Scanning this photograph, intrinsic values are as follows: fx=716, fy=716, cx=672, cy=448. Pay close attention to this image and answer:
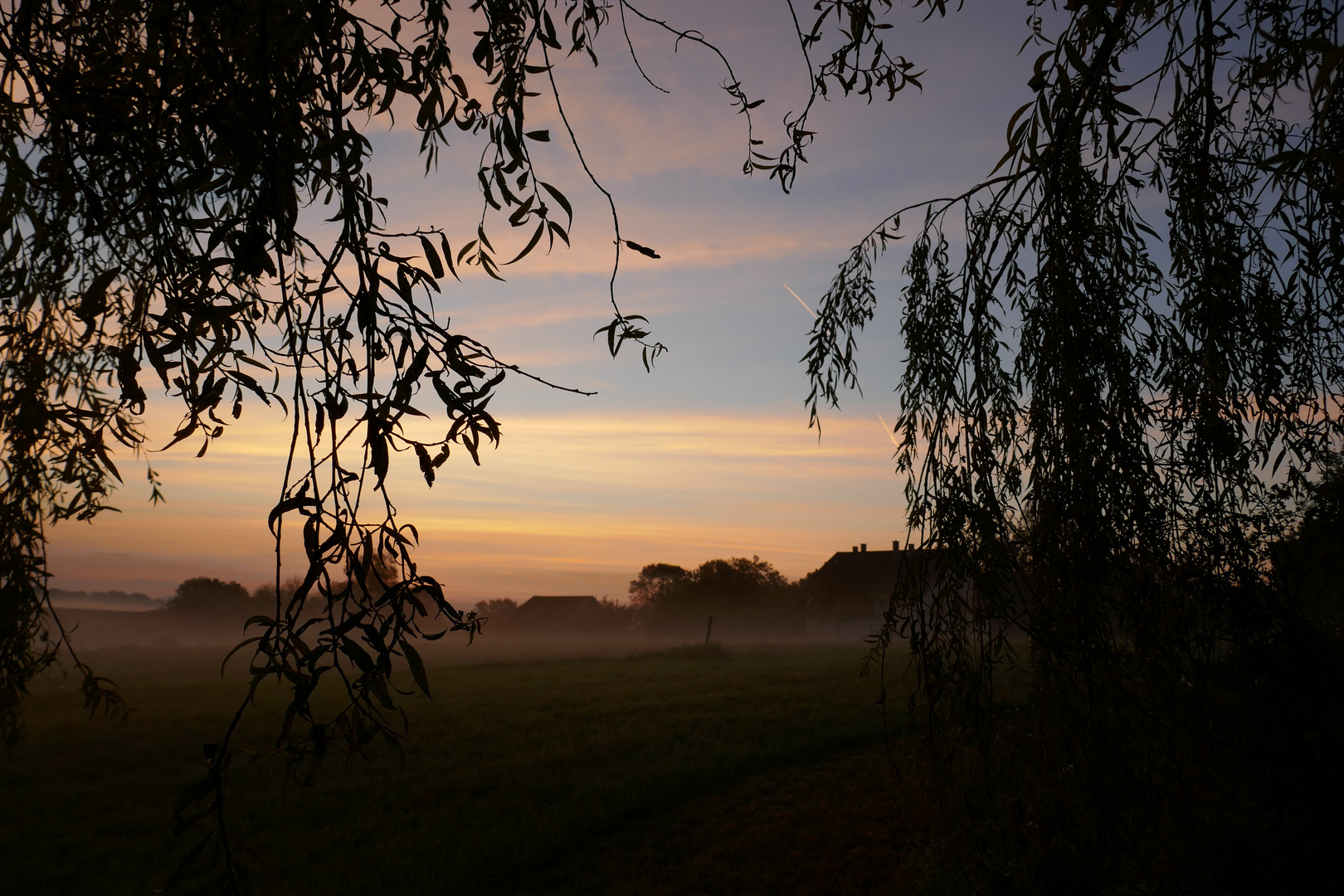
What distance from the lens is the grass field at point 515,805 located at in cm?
641

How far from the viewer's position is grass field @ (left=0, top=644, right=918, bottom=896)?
6406 millimetres

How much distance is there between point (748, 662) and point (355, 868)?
19958mm

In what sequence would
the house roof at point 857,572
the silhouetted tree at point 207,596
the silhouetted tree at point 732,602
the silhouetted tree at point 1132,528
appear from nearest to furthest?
the silhouetted tree at point 1132,528 < the house roof at point 857,572 < the silhouetted tree at point 732,602 < the silhouetted tree at point 207,596

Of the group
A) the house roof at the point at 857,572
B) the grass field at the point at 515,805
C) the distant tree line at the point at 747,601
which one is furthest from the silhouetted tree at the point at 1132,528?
the distant tree line at the point at 747,601

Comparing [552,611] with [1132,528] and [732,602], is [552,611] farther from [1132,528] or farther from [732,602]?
[1132,528]

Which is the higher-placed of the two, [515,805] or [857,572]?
[857,572]

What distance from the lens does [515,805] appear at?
8164 millimetres

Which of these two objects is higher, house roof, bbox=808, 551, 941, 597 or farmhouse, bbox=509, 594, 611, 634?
house roof, bbox=808, 551, 941, 597

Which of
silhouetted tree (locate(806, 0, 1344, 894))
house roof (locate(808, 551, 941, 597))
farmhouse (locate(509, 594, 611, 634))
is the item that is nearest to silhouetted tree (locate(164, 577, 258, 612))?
farmhouse (locate(509, 594, 611, 634))

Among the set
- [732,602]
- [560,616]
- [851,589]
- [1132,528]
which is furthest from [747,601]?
[1132,528]

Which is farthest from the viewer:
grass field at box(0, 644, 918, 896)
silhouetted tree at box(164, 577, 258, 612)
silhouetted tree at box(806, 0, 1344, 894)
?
silhouetted tree at box(164, 577, 258, 612)

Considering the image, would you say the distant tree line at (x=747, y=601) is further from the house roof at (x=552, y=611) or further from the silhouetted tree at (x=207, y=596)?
the silhouetted tree at (x=207, y=596)

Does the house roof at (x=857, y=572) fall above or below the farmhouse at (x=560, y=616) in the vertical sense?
above

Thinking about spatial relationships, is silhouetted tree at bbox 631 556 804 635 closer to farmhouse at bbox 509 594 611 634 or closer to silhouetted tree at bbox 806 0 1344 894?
farmhouse at bbox 509 594 611 634
